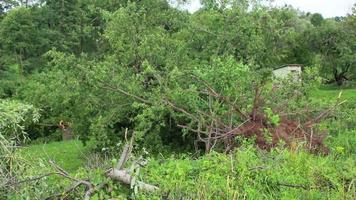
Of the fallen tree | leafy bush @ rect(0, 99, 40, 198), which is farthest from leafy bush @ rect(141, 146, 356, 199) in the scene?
leafy bush @ rect(0, 99, 40, 198)

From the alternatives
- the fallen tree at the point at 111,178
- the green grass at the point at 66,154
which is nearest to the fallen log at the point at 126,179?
the fallen tree at the point at 111,178

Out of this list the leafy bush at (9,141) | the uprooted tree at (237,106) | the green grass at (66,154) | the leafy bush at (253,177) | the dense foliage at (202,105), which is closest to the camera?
the leafy bush at (253,177)

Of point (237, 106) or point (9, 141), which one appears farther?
point (237, 106)

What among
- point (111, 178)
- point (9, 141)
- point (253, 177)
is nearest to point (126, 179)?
point (111, 178)

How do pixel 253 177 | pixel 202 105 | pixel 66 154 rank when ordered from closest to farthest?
1. pixel 253 177
2. pixel 202 105
3. pixel 66 154

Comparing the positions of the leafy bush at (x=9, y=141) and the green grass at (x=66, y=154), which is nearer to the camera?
the leafy bush at (x=9, y=141)

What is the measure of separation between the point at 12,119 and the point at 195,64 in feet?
18.8

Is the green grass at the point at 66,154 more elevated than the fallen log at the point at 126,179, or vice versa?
the fallen log at the point at 126,179

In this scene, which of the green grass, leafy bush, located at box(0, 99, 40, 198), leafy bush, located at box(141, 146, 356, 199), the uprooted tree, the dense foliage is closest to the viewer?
leafy bush, located at box(141, 146, 356, 199)

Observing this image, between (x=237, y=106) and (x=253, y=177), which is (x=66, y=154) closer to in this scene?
(x=237, y=106)

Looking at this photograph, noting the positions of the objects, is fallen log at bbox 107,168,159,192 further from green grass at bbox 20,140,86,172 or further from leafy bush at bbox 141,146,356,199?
green grass at bbox 20,140,86,172

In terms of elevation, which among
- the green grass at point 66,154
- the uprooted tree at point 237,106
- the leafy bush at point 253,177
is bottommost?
the green grass at point 66,154

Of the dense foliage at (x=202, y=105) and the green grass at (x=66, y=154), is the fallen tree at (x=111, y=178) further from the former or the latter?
the green grass at (x=66, y=154)

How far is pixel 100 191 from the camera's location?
5285 mm
